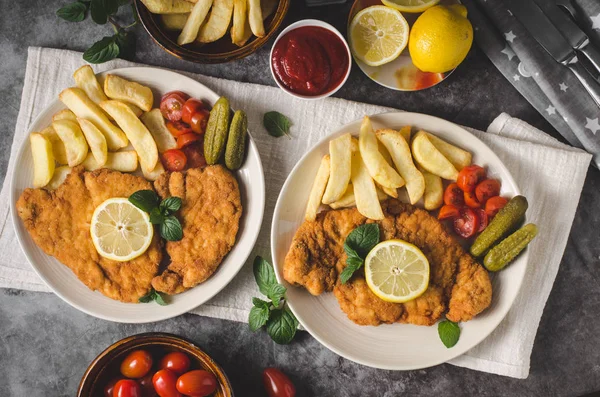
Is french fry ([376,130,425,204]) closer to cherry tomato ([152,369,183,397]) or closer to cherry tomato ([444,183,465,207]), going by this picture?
cherry tomato ([444,183,465,207])

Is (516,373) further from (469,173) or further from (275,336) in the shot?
(275,336)

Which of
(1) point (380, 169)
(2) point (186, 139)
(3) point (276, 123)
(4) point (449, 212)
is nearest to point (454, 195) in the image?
(4) point (449, 212)

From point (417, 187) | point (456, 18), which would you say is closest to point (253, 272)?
point (417, 187)

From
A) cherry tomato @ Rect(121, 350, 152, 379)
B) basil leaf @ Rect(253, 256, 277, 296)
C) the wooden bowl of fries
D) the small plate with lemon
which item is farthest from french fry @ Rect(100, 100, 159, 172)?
the small plate with lemon

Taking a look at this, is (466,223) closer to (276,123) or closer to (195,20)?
(276,123)

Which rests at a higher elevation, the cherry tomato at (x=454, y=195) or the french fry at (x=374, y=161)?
the french fry at (x=374, y=161)

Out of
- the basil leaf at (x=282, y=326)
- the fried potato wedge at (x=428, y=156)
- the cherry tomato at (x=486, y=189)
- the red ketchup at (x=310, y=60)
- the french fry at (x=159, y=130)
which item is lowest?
the basil leaf at (x=282, y=326)

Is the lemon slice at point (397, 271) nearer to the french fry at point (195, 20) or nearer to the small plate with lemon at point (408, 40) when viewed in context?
the small plate with lemon at point (408, 40)

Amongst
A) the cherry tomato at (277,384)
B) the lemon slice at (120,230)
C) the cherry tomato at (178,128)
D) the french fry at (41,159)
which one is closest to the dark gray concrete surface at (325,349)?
the cherry tomato at (277,384)
